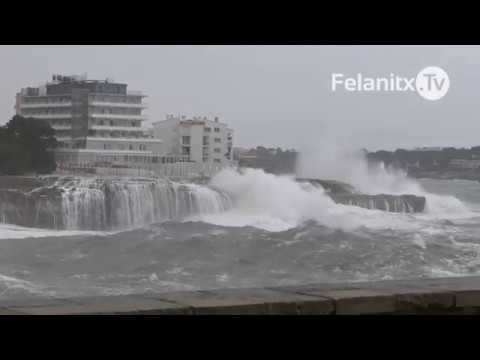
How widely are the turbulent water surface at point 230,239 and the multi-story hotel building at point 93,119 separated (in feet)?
0.79

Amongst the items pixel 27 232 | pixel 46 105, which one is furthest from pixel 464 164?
pixel 27 232

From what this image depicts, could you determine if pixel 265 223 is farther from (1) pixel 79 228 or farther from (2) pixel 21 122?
(2) pixel 21 122

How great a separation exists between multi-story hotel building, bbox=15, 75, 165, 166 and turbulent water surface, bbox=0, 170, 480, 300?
0.24 m

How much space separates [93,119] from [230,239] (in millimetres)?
1348

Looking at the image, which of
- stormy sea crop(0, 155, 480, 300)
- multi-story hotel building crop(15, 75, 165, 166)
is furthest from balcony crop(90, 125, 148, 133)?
stormy sea crop(0, 155, 480, 300)

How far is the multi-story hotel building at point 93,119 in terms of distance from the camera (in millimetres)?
4586

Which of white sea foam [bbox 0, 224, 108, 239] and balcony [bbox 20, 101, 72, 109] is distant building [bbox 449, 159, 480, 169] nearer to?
white sea foam [bbox 0, 224, 108, 239]

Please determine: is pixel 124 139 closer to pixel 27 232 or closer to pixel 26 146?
pixel 26 146

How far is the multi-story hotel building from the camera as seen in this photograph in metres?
4.59

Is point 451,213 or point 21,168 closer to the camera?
point 21,168
